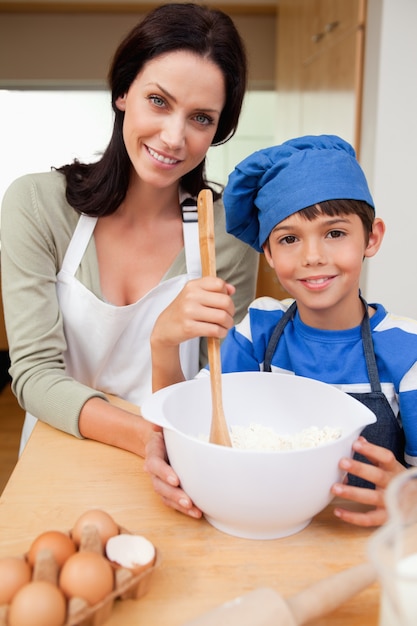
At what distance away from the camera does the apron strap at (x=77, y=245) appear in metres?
1.29

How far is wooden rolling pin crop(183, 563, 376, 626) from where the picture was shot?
1.50 ft

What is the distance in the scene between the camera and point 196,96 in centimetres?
113

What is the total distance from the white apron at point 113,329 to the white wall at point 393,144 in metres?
1.09

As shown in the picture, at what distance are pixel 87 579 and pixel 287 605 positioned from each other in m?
0.17

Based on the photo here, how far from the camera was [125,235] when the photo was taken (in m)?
1.39

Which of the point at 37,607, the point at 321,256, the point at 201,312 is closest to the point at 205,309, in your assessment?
the point at 201,312

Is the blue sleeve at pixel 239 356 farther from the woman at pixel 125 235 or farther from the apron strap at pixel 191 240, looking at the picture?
the apron strap at pixel 191 240

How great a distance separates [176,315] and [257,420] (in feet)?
0.64

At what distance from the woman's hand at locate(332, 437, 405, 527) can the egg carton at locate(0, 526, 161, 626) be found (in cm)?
22

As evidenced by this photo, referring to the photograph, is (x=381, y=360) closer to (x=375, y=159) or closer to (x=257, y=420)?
(x=257, y=420)

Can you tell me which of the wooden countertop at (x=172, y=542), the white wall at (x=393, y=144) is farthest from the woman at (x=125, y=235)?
the white wall at (x=393, y=144)

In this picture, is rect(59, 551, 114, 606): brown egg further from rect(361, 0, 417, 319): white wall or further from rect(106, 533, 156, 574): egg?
rect(361, 0, 417, 319): white wall

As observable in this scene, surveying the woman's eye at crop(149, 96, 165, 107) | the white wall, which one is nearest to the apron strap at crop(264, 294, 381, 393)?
the woman's eye at crop(149, 96, 165, 107)

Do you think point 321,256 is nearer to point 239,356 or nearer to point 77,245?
point 239,356
